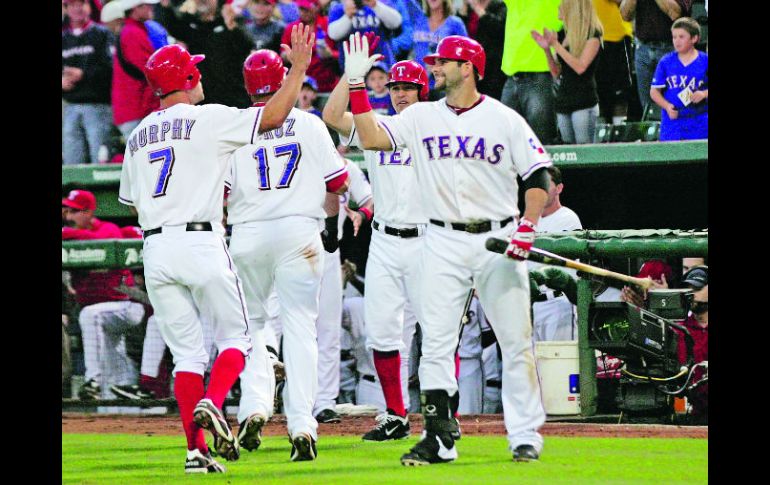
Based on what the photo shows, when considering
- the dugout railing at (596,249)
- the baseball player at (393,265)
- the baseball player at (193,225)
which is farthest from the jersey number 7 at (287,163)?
the dugout railing at (596,249)

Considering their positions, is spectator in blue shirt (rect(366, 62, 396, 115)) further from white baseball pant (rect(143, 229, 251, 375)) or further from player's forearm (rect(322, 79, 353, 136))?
white baseball pant (rect(143, 229, 251, 375))

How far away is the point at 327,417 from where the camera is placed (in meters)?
7.66

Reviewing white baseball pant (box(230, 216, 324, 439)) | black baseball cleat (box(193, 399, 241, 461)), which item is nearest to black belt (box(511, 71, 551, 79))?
white baseball pant (box(230, 216, 324, 439))

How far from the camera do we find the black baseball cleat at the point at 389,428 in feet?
21.8

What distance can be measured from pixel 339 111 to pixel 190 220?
941 millimetres

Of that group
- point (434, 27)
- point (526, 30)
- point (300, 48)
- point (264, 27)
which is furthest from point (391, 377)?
point (264, 27)

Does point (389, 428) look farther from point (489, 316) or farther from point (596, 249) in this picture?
point (596, 249)

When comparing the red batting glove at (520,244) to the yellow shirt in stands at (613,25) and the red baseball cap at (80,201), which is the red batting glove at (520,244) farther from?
the red baseball cap at (80,201)

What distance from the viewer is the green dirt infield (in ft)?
16.8

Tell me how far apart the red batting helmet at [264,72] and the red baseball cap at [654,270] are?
303 centimetres
